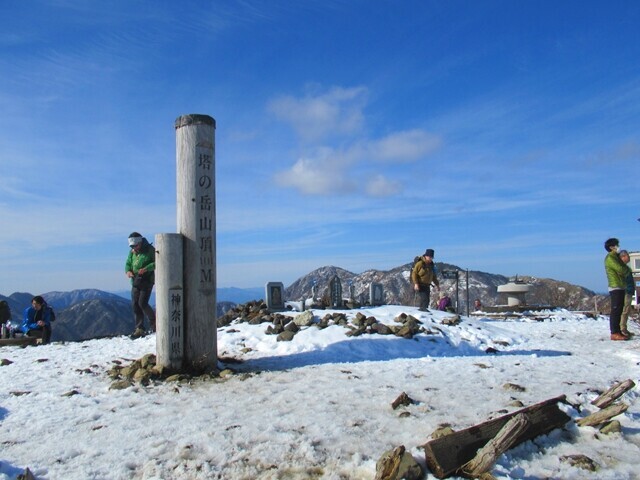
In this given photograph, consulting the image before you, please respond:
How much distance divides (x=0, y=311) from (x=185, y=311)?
30.4ft

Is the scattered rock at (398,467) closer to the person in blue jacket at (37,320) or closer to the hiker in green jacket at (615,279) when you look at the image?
the hiker in green jacket at (615,279)

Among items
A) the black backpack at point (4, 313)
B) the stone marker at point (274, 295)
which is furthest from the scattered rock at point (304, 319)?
the black backpack at point (4, 313)

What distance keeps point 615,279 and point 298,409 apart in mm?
8802

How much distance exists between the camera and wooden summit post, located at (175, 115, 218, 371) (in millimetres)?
7707

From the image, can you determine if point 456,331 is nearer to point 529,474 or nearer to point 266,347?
point 266,347

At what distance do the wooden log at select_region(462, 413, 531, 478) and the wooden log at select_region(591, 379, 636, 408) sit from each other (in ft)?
5.56

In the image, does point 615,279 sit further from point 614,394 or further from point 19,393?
point 19,393

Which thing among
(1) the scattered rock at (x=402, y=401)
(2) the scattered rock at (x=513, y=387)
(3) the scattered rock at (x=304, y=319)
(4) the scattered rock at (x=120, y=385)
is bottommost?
(2) the scattered rock at (x=513, y=387)

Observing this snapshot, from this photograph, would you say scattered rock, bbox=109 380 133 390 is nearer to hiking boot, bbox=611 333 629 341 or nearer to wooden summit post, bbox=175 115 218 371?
wooden summit post, bbox=175 115 218 371

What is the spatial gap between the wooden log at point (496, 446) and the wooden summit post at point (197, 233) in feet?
15.2

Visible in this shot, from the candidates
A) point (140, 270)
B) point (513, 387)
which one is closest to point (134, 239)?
point (140, 270)

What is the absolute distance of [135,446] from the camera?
4.57 metres

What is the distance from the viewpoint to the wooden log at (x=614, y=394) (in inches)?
210

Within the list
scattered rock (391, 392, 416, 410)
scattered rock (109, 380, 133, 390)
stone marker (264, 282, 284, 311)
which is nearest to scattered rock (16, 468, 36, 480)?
scattered rock (109, 380, 133, 390)
